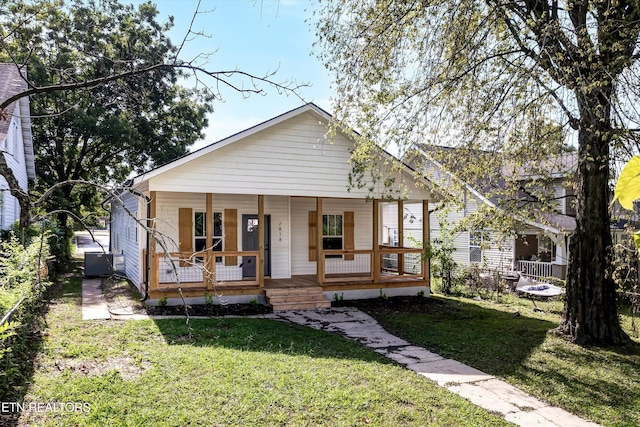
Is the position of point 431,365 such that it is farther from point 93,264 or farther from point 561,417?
point 93,264

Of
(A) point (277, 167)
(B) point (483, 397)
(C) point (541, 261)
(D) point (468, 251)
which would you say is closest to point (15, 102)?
(A) point (277, 167)

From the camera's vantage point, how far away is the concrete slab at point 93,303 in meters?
10.0

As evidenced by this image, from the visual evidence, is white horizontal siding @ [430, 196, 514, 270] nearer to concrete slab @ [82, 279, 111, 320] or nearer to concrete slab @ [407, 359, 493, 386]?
concrete slab @ [407, 359, 493, 386]

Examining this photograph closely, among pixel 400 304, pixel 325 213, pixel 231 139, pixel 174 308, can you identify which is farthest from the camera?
pixel 325 213

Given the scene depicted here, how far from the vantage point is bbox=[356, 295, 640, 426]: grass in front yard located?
19.9ft

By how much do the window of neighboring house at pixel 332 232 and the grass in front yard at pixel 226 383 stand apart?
23.3ft

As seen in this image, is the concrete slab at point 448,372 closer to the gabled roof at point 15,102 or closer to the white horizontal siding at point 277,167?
the white horizontal siding at point 277,167

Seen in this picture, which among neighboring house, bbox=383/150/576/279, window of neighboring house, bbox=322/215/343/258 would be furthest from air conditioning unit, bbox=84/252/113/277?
neighboring house, bbox=383/150/576/279

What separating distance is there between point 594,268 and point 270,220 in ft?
30.3

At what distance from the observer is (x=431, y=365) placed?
745 centimetres

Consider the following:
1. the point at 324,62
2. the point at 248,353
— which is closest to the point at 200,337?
the point at 248,353

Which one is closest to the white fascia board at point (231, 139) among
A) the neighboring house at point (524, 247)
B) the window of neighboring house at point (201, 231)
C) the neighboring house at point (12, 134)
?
the window of neighboring house at point (201, 231)

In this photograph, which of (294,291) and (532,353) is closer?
(532,353)

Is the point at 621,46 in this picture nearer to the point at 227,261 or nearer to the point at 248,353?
the point at 248,353
